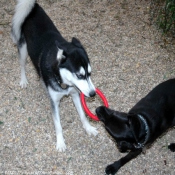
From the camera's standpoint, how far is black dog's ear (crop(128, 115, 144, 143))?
330cm

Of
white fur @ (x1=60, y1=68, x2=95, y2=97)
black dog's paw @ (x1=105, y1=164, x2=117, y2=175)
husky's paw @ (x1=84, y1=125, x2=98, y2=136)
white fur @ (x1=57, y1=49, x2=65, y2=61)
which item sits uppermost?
white fur @ (x1=57, y1=49, x2=65, y2=61)

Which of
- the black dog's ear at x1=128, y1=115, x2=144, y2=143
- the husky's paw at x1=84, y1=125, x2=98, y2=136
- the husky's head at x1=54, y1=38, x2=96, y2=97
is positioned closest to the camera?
the black dog's ear at x1=128, y1=115, x2=144, y2=143

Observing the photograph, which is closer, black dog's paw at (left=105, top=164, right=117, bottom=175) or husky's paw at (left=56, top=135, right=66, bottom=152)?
black dog's paw at (left=105, top=164, right=117, bottom=175)

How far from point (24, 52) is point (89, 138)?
1660 millimetres

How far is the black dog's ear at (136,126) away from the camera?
3.30 m

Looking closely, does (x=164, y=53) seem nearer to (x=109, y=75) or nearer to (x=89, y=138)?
(x=109, y=75)

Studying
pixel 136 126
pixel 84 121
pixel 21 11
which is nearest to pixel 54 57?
pixel 21 11

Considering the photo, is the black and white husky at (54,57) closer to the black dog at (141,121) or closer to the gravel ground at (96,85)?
the gravel ground at (96,85)

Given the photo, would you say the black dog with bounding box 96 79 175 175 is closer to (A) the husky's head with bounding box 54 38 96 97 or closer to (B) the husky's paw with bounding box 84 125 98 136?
(A) the husky's head with bounding box 54 38 96 97

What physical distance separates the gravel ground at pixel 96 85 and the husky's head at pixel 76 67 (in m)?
1.22

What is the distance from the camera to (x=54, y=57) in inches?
158

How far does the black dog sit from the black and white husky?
1.67ft

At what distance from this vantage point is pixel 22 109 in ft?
16.4

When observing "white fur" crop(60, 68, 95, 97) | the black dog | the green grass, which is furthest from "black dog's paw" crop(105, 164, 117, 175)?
the green grass
